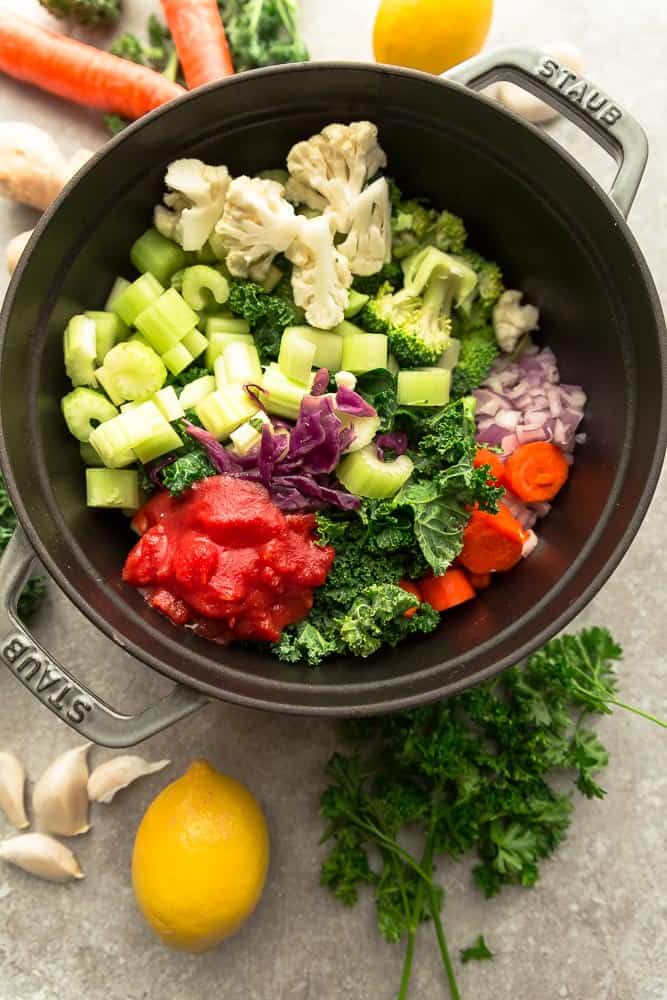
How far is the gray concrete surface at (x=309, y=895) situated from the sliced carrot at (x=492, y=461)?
0.55 metres

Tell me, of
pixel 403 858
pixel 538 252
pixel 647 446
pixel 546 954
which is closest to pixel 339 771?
pixel 403 858

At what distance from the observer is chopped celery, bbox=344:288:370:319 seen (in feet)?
7.29

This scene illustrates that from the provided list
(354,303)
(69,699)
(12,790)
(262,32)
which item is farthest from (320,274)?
(12,790)

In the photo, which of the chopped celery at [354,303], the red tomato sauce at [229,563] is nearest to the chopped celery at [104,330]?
the red tomato sauce at [229,563]

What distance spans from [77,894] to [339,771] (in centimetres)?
85

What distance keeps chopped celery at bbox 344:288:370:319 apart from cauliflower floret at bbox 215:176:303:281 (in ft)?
0.71

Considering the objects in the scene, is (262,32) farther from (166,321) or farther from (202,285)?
(166,321)

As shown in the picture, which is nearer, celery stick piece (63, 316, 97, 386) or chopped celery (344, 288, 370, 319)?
celery stick piece (63, 316, 97, 386)

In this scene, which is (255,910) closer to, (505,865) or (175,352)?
(505,865)

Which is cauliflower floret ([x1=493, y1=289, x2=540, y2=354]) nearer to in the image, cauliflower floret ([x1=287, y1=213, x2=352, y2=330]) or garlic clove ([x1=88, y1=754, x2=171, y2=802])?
cauliflower floret ([x1=287, y1=213, x2=352, y2=330])

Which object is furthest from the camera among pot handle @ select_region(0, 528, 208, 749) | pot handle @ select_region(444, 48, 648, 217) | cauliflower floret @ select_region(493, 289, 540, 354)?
cauliflower floret @ select_region(493, 289, 540, 354)

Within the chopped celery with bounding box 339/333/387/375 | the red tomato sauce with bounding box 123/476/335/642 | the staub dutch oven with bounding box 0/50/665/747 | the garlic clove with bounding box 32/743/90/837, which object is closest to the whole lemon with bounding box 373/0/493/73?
the staub dutch oven with bounding box 0/50/665/747

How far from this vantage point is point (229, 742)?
2467mm

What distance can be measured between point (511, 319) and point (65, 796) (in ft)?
6.00
